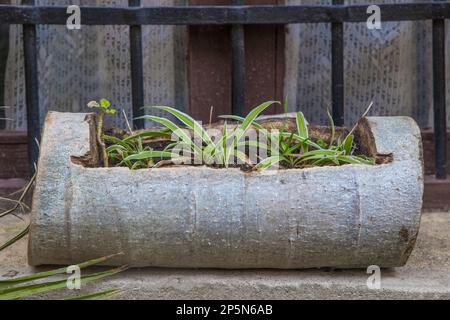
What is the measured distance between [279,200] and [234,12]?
3.08 feet

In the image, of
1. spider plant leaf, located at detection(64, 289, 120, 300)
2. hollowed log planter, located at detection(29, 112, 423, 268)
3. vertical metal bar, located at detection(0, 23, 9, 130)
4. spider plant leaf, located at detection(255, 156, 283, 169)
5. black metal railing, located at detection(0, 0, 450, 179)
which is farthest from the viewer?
vertical metal bar, located at detection(0, 23, 9, 130)

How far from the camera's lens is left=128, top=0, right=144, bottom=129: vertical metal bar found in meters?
2.77

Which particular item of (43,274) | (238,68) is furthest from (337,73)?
(43,274)

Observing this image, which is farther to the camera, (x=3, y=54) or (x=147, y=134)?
(x=3, y=54)

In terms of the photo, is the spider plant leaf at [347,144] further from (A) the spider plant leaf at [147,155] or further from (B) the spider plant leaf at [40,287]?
(B) the spider plant leaf at [40,287]

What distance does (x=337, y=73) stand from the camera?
2852 mm

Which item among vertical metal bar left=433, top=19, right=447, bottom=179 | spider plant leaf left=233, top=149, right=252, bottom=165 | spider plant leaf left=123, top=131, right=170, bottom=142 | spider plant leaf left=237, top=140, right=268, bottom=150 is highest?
vertical metal bar left=433, top=19, right=447, bottom=179

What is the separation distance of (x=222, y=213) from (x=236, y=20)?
3.11 ft

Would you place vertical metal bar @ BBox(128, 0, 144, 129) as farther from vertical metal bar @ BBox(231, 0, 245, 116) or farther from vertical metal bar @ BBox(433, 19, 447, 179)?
vertical metal bar @ BBox(433, 19, 447, 179)

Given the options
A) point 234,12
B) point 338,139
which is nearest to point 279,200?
point 338,139

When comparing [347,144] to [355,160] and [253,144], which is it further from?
[253,144]

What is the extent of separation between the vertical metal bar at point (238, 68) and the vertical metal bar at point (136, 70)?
12.9 inches

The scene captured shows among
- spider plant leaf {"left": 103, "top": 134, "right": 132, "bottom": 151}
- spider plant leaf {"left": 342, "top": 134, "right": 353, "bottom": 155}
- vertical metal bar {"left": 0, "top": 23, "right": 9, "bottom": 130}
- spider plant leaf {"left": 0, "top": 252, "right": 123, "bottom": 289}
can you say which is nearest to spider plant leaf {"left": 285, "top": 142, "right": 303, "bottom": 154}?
spider plant leaf {"left": 342, "top": 134, "right": 353, "bottom": 155}
